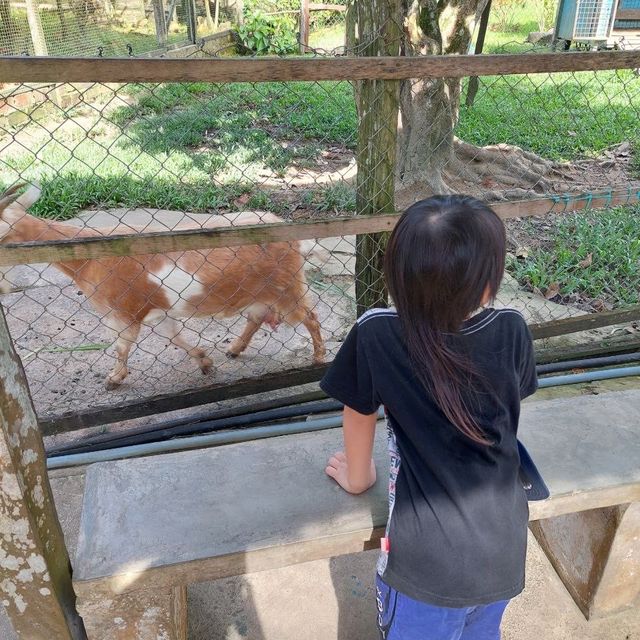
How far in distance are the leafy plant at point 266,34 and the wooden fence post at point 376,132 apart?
1147 cm

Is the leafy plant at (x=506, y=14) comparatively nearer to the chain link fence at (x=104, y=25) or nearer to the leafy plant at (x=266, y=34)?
the leafy plant at (x=266, y=34)

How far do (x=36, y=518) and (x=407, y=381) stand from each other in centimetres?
96

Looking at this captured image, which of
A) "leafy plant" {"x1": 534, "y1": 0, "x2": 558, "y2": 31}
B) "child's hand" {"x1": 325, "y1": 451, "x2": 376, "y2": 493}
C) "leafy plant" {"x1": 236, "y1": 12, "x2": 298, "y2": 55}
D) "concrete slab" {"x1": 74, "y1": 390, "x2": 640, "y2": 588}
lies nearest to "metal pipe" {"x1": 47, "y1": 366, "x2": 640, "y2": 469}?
"concrete slab" {"x1": 74, "y1": 390, "x2": 640, "y2": 588}

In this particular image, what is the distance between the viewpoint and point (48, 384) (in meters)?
3.38

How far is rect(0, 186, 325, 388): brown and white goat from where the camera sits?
3135mm

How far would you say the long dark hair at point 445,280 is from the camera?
1.19 metres

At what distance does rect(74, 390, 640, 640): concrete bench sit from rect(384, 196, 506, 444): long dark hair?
25.3 inches

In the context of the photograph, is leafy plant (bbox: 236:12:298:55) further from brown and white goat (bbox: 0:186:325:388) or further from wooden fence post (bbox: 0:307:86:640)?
wooden fence post (bbox: 0:307:86:640)

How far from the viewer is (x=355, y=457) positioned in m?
1.67

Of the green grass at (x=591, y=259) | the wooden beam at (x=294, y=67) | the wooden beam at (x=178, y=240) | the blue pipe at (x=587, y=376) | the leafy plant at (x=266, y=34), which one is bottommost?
the green grass at (x=591, y=259)

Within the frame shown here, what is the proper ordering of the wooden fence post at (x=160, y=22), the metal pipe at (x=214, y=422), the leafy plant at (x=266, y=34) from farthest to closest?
the leafy plant at (x=266, y=34) < the wooden fence post at (x=160, y=22) < the metal pipe at (x=214, y=422)

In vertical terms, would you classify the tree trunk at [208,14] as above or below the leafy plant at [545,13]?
above

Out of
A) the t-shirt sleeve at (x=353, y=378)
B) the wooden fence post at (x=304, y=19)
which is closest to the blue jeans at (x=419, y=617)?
the t-shirt sleeve at (x=353, y=378)

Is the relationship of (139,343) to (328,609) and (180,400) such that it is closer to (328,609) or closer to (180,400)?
(180,400)
